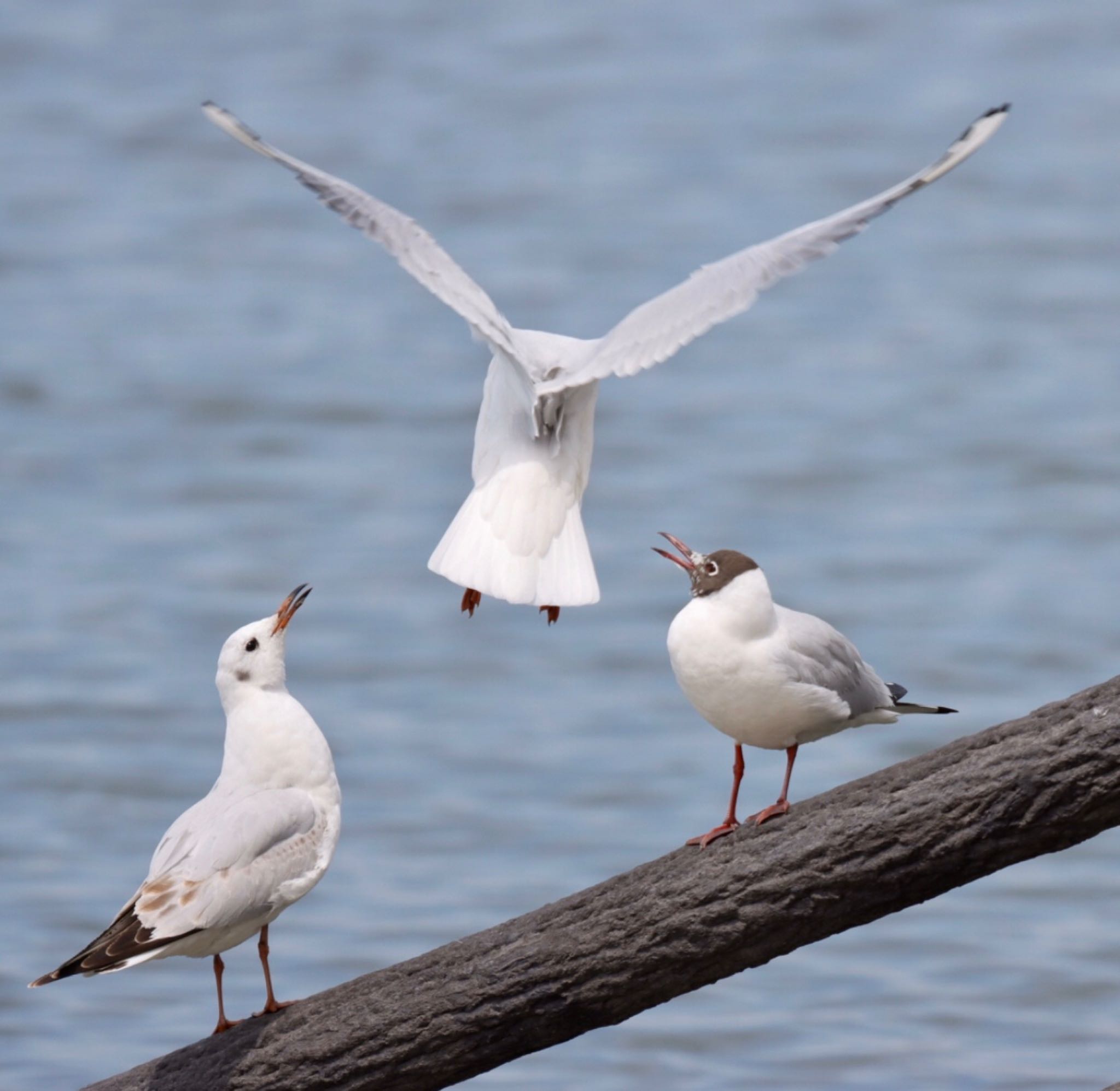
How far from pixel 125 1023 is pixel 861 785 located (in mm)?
5257

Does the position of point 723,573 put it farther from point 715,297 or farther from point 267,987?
point 267,987

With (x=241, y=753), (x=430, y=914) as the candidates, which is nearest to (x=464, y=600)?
(x=241, y=753)

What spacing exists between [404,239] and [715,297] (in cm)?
98

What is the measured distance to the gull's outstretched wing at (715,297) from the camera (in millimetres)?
6379

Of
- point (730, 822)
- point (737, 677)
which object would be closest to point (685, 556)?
point (737, 677)

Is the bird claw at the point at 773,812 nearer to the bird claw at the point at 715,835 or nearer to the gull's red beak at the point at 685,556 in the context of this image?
the bird claw at the point at 715,835

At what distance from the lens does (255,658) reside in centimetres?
617

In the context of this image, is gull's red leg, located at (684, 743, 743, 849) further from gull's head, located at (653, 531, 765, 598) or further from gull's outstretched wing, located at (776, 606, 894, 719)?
gull's head, located at (653, 531, 765, 598)

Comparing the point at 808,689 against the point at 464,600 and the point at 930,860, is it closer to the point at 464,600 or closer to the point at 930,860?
the point at 930,860

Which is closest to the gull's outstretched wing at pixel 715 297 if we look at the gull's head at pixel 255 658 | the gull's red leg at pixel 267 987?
the gull's head at pixel 255 658

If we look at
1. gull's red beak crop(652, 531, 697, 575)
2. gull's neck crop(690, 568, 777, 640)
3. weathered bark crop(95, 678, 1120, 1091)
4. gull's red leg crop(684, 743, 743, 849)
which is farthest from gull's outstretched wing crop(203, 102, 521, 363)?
weathered bark crop(95, 678, 1120, 1091)

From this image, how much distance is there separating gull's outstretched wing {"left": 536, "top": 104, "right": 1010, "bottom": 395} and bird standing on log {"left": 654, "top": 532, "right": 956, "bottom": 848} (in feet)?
2.35

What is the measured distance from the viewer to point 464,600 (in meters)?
6.78

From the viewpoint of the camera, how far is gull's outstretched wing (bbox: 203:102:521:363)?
6551 millimetres
